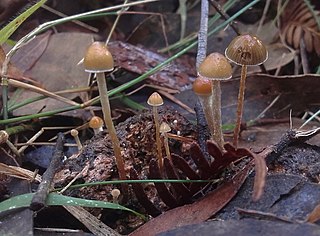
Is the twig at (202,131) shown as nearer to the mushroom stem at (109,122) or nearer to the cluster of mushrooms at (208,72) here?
the cluster of mushrooms at (208,72)

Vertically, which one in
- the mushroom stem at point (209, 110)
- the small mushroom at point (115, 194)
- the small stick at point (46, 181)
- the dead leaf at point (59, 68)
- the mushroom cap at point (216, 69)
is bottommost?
the small mushroom at point (115, 194)

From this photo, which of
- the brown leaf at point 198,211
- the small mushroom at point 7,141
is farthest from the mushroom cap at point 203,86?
the small mushroom at point 7,141

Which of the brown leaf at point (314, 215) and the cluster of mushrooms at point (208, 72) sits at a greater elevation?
the cluster of mushrooms at point (208, 72)

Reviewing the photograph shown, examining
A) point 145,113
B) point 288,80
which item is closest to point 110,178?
point 145,113

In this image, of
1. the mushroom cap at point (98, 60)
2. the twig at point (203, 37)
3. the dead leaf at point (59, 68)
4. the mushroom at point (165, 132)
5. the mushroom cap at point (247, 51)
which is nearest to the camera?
the mushroom cap at point (98, 60)

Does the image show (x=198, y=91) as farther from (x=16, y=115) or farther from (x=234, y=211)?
(x=16, y=115)

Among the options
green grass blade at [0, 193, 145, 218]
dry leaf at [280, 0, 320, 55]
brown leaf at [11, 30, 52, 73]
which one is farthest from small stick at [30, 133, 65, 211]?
dry leaf at [280, 0, 320, 55]

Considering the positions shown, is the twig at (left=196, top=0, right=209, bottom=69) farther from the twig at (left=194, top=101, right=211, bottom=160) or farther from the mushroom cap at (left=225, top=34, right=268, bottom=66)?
the mushroom cap at (left=225, top=34, right=268, bottom=66)
